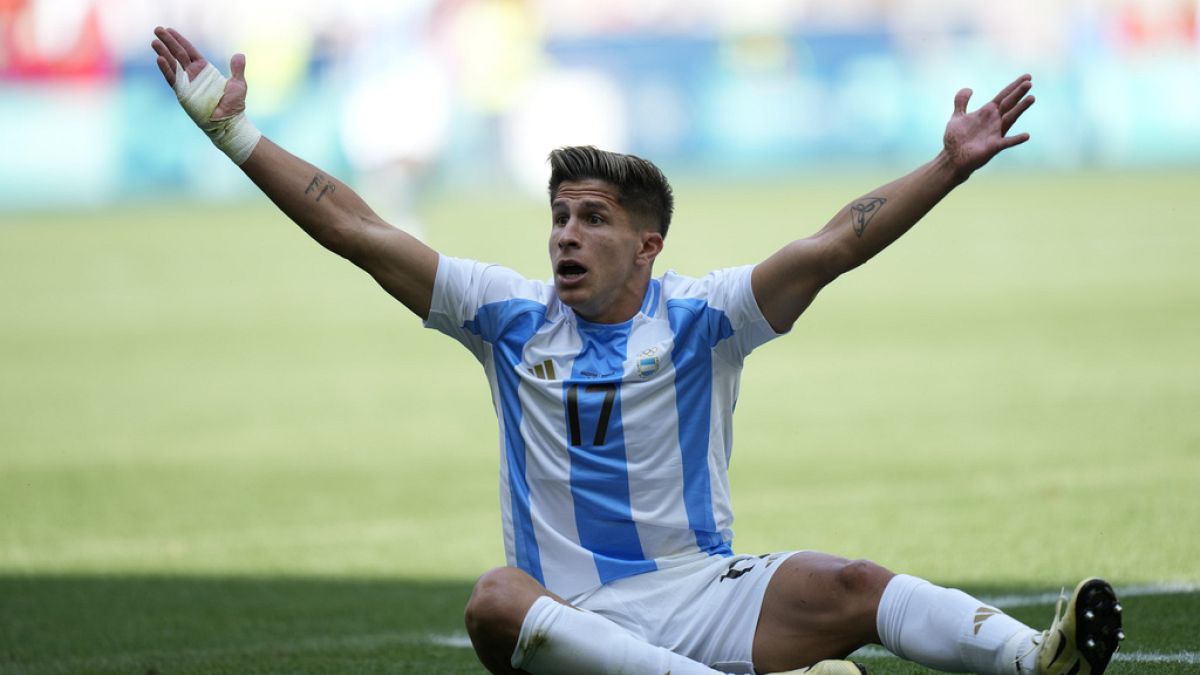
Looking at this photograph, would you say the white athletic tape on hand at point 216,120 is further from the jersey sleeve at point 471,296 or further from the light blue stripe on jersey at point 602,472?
the light blue stripe on jersey at point 602,472

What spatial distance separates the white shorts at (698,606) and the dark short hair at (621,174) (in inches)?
41.6

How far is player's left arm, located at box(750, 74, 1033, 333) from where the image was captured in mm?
4270

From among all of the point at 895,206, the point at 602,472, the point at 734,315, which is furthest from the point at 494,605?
the point at 895,206

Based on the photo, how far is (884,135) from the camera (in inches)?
1253

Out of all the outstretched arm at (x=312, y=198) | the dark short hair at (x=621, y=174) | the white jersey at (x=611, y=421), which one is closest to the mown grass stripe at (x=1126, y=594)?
the white jersey at (x=611, y=421)

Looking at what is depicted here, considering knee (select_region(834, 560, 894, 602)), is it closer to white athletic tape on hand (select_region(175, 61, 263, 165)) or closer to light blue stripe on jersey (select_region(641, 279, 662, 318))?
light blue stripe on jersey (select_region(641, 279, 662, 318))

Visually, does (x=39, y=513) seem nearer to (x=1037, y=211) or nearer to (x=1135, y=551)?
(x=1135, y=551)

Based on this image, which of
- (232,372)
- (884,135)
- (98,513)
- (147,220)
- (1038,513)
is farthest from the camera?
(884,135)

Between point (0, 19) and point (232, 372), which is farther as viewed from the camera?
point (0, 19)

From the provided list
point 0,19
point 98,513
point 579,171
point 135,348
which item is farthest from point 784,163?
point 579,171

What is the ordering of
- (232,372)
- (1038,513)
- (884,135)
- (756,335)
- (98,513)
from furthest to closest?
(884,135)
(232,372)
(98,513)
(1038,513)
(756,335)

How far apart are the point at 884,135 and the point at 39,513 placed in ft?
80.5

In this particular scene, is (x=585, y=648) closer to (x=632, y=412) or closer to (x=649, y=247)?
(x=632, y=412)

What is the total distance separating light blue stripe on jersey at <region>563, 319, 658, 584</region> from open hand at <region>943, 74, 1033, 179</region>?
107 centimetres
